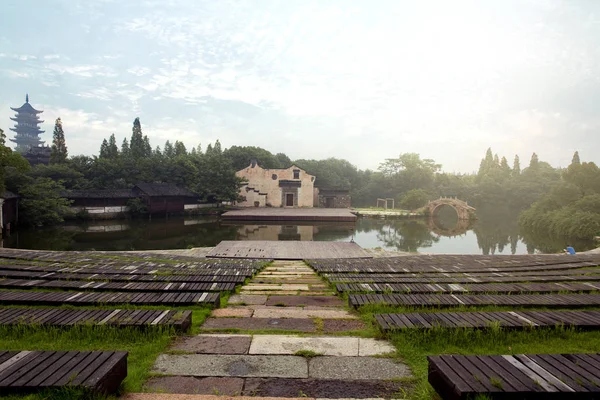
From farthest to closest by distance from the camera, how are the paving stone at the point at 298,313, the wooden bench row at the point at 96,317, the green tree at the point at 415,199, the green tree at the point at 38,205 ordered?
1. the green tree at the point at 415,199
2. the green tree at the point at 38,205
3. the paving stone at the point at 298,313
4. the wooden bench row at the point at 96,317

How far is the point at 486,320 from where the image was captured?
4105mm

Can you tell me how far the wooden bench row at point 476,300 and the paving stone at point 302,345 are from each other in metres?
1.34

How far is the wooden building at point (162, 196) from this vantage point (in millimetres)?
34406

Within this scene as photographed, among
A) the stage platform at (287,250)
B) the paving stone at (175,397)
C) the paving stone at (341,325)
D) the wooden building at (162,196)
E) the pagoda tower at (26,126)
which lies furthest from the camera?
the pagoda tower at (26,126)

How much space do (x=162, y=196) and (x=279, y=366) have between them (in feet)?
115

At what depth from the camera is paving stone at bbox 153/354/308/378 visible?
Answer: 3.17 metres

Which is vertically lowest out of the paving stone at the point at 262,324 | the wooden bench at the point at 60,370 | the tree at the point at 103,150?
the paving stone at the point at 262,324

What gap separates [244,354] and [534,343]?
312 cm

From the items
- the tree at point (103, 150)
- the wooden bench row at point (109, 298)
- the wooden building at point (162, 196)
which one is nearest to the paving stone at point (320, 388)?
the wooden bench row at point (109, 298)

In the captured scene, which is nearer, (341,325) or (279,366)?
(279,366)

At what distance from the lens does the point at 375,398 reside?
277 centimetres

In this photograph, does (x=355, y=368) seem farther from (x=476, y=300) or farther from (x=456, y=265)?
(x=456, y=265)

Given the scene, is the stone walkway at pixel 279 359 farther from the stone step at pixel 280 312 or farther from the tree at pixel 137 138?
the tree at pixel 137 138

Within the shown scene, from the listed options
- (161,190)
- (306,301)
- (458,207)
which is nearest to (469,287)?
(306,301)
